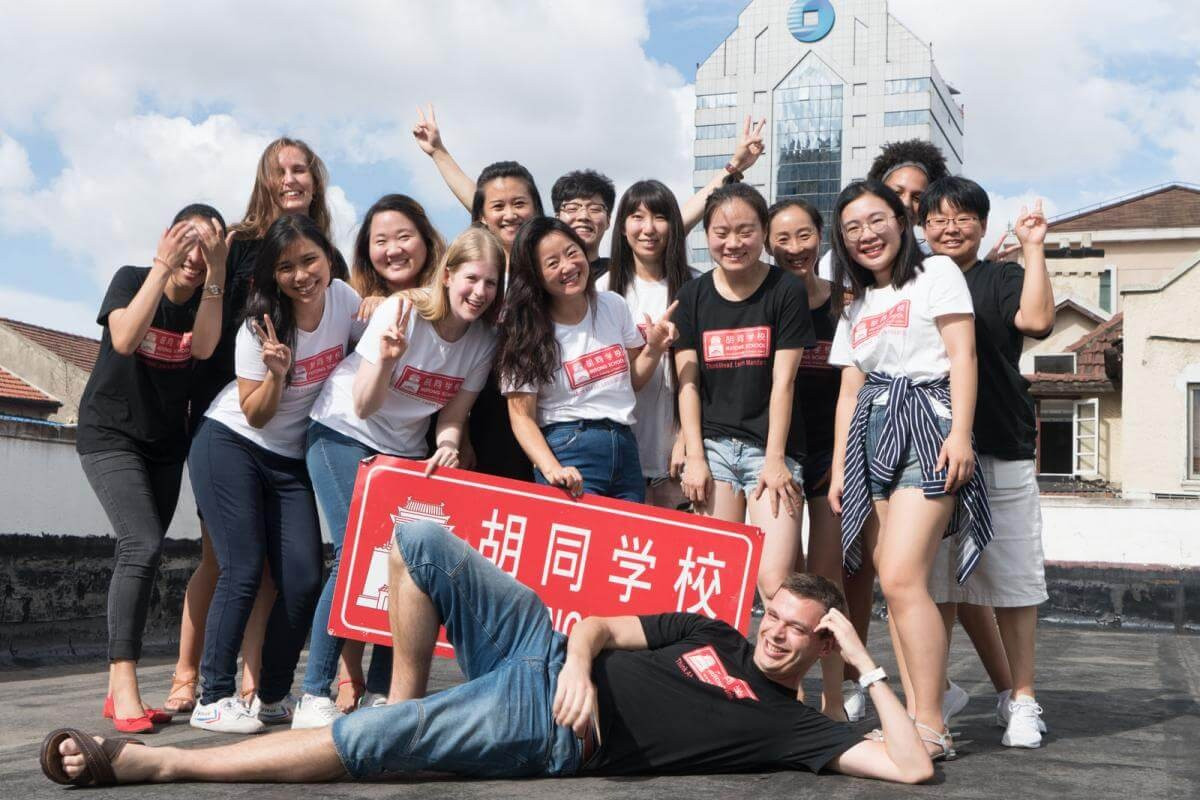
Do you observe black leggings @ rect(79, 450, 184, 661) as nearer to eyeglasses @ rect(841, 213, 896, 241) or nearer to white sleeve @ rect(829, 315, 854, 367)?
white sleeve @ rect(829, 315, 854, 367)

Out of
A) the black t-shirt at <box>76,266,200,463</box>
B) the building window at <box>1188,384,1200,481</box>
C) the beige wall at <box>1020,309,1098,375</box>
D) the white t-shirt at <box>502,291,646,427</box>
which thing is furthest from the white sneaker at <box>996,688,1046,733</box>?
the beige wall at <box>1020,309,1098,375</box>

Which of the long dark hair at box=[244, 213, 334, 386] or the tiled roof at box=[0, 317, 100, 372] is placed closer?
the long dark hair at box=[244, 213, 334, 386]

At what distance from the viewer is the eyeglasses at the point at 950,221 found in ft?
15.7

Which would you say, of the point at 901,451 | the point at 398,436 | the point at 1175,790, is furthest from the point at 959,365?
the point at 398,436

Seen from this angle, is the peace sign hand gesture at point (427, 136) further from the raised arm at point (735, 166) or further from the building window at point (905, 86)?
the building window at point (905, 86)

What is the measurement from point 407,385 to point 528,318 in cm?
54

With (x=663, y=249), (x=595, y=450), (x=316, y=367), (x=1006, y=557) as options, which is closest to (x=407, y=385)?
(x=316, y=367)

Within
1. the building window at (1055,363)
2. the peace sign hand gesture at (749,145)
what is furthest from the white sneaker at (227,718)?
the building window at (1055,363)

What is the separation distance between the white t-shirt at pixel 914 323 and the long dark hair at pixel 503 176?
71.0 inches

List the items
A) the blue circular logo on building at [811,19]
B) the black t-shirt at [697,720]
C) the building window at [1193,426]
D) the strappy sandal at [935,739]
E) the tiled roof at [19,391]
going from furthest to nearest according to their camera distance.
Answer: the blue circular logo on building at [811,19]
the tiled roof at [19,391]
the building window at [1193,426]
the strappy sandal at [935,739]
the black t-shirt at [697,720]

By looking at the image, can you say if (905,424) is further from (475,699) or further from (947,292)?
(475,699)

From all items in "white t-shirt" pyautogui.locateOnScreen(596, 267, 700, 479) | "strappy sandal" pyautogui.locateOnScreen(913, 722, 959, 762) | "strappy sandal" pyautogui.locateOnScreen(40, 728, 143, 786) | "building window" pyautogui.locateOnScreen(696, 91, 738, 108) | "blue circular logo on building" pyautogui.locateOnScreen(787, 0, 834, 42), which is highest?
"blue circular logo on building" pyautogui.locateOnScreen(787, 0, 834, 42)

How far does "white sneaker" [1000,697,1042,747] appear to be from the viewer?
14.5ft

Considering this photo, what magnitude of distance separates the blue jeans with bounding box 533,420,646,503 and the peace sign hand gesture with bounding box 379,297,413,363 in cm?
66
